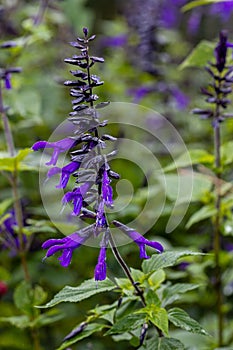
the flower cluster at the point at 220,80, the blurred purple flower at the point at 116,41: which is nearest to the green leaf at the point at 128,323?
the flower cluster at the point at 220,80

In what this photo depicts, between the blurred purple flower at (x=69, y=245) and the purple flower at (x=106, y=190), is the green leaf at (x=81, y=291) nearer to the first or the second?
the blurred purple flower at (x=69, y=245)

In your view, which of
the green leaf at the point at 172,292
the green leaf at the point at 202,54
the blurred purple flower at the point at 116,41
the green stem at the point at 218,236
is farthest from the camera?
the blurred purple flower at the point at 116,41

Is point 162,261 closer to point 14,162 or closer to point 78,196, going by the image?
point 78,196

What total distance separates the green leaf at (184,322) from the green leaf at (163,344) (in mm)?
44

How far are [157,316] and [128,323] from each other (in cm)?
6

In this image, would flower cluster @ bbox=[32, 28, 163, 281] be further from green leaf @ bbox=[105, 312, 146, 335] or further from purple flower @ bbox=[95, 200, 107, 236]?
green leaf @ bbox=[105, 312, 146, 335]

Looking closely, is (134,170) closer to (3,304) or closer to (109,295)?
(109,295)

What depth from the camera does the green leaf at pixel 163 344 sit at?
1068mm

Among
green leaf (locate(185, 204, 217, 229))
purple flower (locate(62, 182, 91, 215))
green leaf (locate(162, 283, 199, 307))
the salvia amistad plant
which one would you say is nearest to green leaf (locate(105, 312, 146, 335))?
the salvia amistad plant

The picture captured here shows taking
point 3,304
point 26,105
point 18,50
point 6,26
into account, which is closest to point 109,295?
point 3,304

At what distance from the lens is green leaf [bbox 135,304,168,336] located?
997mm

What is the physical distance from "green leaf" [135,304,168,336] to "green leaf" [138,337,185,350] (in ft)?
0.18

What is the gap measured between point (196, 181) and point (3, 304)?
829mm

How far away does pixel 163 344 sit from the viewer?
1.08m
